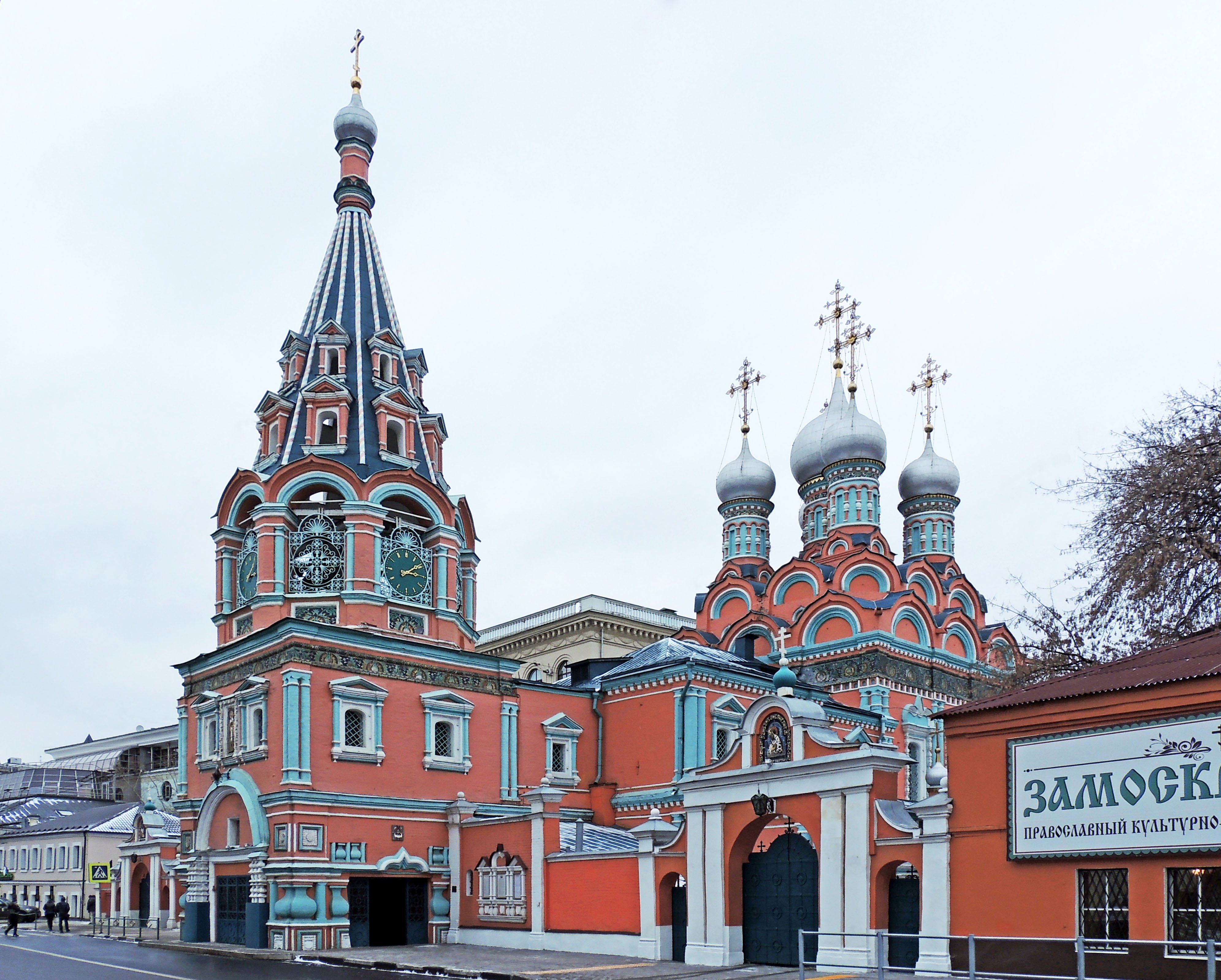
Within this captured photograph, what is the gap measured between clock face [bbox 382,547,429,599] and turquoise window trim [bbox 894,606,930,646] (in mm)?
14376

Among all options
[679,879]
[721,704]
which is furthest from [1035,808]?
[721,704]

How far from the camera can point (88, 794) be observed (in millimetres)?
57250

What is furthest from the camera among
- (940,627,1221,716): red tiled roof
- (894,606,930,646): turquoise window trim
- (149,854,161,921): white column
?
(894,606,930,646): turquoise window trim

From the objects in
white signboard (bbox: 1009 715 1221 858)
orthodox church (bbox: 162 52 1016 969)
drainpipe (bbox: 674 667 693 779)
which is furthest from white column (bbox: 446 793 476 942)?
white signboard (bbox: 1009 715 1221 858)

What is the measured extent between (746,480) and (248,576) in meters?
19.6

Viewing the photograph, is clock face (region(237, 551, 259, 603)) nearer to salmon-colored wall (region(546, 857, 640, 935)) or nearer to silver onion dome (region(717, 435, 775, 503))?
salmon-colored wall (region(546, 857, 640, 935))

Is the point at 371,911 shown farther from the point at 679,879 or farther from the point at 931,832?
the point at 931,832

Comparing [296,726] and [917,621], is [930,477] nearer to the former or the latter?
[917,621]

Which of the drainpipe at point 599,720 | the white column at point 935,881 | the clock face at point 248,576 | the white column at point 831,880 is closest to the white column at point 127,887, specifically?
the clock face at point 248,576

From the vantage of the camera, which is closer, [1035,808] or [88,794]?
[1035,808]

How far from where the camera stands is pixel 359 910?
23.3 metres

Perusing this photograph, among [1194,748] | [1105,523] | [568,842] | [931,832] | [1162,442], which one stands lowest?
[568,842]

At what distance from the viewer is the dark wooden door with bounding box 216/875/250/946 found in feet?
77.0

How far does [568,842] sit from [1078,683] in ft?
36.8
